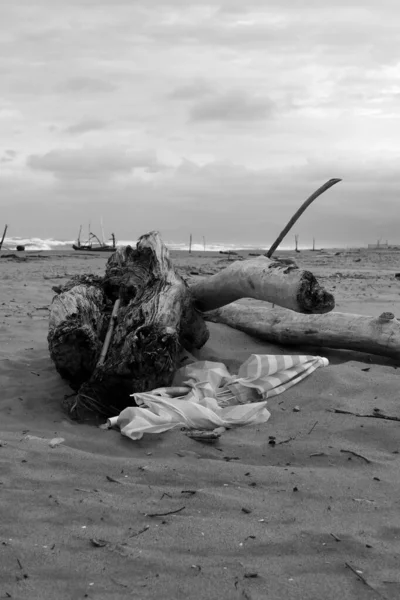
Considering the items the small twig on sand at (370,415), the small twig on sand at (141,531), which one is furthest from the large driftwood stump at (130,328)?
the small twig on sand at (141,531)

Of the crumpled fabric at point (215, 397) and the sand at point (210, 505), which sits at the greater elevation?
the crumpled fabric at point (215, 397)

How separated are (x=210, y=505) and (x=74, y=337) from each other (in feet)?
6.31

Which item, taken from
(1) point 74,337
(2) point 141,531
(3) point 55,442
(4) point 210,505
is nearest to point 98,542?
(2) point 141,531

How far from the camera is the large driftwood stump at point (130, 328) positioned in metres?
4.36

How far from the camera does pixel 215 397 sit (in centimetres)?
460

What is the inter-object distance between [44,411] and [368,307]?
583 centimetres

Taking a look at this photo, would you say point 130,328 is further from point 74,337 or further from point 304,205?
A: point 304,205

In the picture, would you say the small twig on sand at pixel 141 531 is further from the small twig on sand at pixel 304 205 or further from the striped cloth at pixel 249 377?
the small twig on sand at pixel 304 205

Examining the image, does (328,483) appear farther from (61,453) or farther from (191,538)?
(61,453)

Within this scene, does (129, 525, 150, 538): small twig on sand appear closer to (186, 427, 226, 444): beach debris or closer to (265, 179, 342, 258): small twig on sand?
(186, 427, 226, 444): beach debris

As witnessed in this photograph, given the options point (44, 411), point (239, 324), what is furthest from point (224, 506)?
point (239, 324)

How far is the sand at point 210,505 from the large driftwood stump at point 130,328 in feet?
1.14

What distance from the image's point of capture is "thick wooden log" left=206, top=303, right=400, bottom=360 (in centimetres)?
530

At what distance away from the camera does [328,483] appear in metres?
3.23
